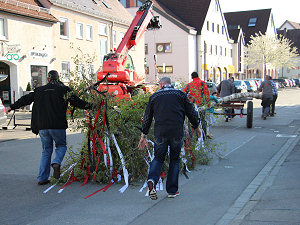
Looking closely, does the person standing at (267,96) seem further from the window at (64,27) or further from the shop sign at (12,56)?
the window at (64,27)

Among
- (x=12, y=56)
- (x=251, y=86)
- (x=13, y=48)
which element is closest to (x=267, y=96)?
(x=12, y=56)

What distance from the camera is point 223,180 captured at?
6875mm

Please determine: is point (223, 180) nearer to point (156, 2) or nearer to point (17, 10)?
point (17, 10)

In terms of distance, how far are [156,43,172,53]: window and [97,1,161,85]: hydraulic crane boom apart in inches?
1139

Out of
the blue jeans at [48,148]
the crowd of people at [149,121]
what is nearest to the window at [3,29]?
the crowd of people at [149,121]

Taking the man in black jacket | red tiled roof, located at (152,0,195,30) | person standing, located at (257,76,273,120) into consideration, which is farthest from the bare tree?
the man in black jacket

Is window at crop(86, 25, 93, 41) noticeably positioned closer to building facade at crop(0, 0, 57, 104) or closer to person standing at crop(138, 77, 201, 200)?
building facade at crop(0, 0, 57, 104)

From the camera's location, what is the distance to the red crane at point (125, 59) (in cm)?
1870

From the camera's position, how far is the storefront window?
24.5 m

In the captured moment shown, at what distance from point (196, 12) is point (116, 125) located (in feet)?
158

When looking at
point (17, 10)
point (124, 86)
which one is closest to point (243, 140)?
point (124, 86)

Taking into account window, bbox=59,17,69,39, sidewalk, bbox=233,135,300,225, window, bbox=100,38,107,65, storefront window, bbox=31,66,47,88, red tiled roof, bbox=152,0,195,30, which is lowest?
sidewalk, bbox=233,135,300,225

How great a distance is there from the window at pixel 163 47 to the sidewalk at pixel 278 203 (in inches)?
1698

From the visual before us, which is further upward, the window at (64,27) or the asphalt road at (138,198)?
the window at (64,27)
